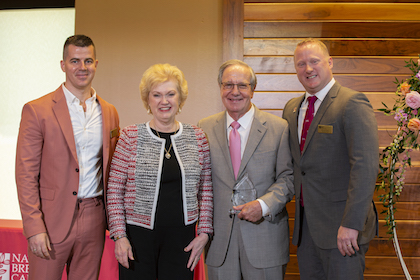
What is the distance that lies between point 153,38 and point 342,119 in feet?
7.37

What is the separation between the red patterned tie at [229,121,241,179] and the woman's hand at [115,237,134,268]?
2.36 feet

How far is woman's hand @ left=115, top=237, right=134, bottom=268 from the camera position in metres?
1.65

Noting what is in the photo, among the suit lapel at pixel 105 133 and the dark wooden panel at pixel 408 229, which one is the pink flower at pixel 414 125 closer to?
the dark wooden panel at pixel 408 229

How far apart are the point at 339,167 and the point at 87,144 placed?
1.51 m

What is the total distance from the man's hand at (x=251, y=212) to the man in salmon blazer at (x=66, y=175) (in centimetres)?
85

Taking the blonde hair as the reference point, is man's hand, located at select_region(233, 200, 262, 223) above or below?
below

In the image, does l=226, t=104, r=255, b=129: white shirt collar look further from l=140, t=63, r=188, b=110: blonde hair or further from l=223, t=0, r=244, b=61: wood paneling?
l=223, t=0, r=244, b=61: wood paneling

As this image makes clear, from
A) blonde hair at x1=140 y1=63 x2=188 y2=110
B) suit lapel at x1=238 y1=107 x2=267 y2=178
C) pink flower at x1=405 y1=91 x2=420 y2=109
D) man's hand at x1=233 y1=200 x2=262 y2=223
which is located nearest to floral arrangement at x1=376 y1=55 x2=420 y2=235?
pink flower at x1=405 y1=91 x2=420 y2=109

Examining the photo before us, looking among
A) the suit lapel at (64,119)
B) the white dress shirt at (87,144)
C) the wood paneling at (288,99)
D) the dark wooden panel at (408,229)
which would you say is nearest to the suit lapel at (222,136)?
the white dress shirt at (87,144)

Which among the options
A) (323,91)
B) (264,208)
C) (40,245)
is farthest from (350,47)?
(40,245)

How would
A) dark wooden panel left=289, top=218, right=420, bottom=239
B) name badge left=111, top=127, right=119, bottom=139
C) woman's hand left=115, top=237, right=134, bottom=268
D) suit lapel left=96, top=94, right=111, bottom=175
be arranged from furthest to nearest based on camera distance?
dark wooden panel left=289, top=218, right=420, bottom=239 → name badge left=111, top=127, right=119, bottom=139 → suit lapel left=96, top=94, right=111, bottom=175 → woman's hand left=115, top=237, right=134, bottom=268

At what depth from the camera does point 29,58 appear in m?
3.78

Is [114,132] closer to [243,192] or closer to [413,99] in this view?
[243,192]

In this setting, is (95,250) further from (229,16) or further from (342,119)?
(229,16)
